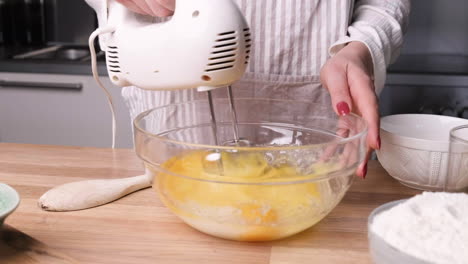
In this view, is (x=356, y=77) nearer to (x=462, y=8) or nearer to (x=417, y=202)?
(x=417, y=202)

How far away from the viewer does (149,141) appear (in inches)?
26.5

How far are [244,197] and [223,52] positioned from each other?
168 millimetres

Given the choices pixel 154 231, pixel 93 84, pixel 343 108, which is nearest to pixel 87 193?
pixel 154 231

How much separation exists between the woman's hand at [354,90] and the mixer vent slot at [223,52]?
7.3 inches

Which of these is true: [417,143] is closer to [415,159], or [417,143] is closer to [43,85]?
[415,159]

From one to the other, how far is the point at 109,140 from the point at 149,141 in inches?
49.5

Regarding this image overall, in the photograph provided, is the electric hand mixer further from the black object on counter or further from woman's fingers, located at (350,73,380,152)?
the black object on counter

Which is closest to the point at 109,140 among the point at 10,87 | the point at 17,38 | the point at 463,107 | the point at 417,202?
the point at 10,87

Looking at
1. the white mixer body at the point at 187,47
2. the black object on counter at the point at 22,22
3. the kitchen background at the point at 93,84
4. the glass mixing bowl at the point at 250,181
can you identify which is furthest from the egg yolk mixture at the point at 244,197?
the black object on counter at the point at 22,22

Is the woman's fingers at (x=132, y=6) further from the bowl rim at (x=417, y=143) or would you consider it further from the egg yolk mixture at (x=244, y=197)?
the bowl rim at (x=417, y=143)

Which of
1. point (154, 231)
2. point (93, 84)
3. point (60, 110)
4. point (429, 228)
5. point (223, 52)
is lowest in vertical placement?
point (60, 110)

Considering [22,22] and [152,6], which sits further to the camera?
[22,22]

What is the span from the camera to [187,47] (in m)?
0.66

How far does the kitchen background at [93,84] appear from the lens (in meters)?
1.78
